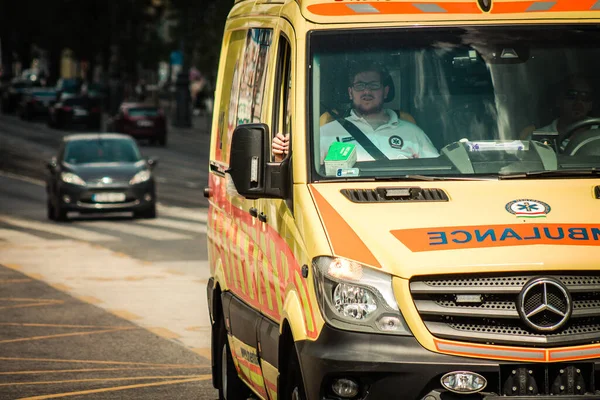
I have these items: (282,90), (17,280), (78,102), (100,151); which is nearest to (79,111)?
(78,102)

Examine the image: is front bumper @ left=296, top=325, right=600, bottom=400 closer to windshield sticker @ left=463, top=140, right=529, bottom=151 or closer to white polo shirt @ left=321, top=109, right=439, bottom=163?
white polo shirt @ left=321, top=109, right=439, bottom=163

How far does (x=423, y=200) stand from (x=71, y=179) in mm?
21973

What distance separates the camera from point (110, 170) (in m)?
28.5

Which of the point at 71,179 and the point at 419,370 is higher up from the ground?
the point at 419,370

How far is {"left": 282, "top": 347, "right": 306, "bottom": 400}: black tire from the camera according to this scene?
694 centimetres

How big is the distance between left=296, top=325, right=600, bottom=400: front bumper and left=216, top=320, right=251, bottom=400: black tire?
286 centimetres

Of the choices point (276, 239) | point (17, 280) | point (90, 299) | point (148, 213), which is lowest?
point (148, 213)

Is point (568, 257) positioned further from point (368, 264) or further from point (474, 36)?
point (474, 36)

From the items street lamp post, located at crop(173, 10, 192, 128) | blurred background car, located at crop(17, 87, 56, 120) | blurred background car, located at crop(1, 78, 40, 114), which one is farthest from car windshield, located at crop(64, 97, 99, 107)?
blurred background car, located at crop(1, 78, 40, 114)

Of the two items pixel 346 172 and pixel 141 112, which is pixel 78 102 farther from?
pixel 346 172

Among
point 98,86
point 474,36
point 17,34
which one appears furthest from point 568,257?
point 17,34

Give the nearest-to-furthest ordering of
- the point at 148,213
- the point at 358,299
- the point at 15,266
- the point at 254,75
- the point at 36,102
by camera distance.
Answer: the point at 358,299 < the point at 254,75 < the point at 15,266 < the point at 148,213 < the point at 36,102

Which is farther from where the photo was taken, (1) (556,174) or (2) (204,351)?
(2) (204,351)

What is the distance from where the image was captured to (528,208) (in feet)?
22.4
